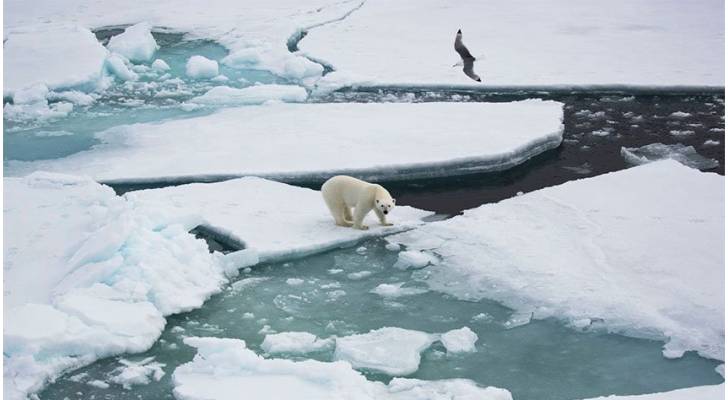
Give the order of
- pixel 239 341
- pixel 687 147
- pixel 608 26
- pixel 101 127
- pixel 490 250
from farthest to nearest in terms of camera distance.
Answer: pixel 608 26
pixel 101 127
pixel 687 147
pixel 490 250
pixel 239 341

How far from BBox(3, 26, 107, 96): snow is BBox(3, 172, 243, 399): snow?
4462mm

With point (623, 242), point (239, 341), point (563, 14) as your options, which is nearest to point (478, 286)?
point (623, 242)

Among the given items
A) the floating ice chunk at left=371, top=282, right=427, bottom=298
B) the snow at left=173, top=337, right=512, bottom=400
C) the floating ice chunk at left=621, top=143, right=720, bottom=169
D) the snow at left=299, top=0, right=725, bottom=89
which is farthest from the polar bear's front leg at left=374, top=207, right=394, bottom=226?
the snow at left=299, top=0, right=725, bottom=89

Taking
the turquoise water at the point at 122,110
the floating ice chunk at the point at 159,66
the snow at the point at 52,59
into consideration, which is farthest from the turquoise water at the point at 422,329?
the floating ice chunk at the point at 159,66

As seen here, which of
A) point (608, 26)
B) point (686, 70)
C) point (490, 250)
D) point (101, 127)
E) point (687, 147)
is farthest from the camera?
point (608, 26)

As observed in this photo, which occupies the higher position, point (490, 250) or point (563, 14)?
point (563, 14)

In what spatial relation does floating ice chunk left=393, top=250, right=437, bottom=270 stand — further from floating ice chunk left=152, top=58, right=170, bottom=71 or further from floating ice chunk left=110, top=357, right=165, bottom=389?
floating ice chunk left=152, top=58, right=170, bottom=71

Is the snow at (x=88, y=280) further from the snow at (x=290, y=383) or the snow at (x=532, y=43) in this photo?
the snow at (x=532, y=43)

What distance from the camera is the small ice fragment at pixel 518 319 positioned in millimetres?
4902

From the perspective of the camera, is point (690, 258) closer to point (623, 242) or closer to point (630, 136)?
point (623, 242)

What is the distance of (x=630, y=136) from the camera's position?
9.06 m

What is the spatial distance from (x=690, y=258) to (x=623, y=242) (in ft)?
1.44

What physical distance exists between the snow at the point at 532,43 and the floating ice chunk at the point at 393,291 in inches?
234

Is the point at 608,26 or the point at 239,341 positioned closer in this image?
the point at 239,341
